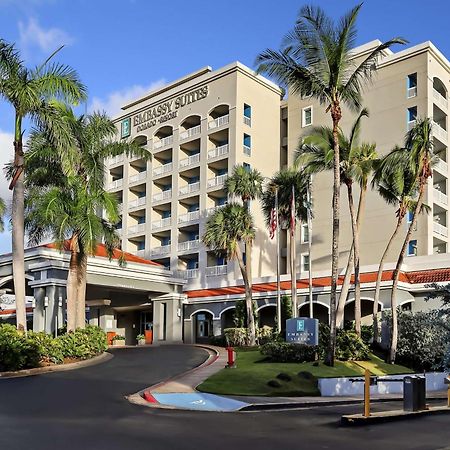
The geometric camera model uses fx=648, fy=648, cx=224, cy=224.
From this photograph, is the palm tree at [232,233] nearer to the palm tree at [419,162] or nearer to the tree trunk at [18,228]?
the palm tree at [419,162]

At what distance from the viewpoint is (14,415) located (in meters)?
15.5

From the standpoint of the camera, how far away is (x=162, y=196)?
61.3m

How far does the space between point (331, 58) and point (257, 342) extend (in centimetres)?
2069

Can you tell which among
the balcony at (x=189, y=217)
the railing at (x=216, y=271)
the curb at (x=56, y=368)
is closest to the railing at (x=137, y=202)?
the balcony at (x=189, y=217)

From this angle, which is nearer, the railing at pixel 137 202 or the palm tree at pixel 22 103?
the palm tree at pixel 22 103

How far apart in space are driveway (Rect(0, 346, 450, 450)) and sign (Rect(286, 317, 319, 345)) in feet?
22.4

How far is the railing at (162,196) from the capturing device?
60.5 meters

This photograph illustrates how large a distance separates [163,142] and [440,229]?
27363 mm

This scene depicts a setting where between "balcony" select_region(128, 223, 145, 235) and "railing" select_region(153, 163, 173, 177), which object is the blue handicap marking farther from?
"balcony" select_region(128, 223, 145, 235)

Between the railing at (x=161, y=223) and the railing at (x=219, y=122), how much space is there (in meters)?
9.38

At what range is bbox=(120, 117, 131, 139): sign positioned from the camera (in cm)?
6581

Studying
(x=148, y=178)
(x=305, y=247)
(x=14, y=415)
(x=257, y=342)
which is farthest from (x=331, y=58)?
(x=148, y=178)

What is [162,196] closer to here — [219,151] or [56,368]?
[219,151]

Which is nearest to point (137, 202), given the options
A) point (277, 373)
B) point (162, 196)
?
point (162, 196)
